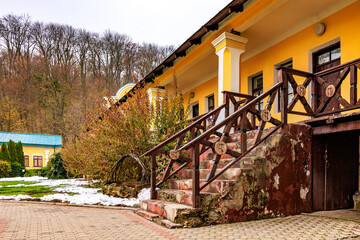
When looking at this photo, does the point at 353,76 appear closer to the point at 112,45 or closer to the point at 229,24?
the point at 229,24

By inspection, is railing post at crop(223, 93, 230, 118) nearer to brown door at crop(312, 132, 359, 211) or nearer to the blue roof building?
brown door at crop(312, 132, 359, 211)

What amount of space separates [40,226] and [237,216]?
10.3 ft

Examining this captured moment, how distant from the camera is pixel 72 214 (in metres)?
5.83

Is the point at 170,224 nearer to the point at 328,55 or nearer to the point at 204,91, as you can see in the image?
the point at 328,55

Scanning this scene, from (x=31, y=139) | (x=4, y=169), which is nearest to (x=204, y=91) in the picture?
(x=4, y=169)

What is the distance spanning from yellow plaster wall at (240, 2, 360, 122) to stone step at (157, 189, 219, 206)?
439cm

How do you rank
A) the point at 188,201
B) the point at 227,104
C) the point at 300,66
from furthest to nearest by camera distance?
the point at 300,66 → the point at 227,104 → the point at 188,201

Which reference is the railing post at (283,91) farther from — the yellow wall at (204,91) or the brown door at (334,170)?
the yellow wall at (204,91)

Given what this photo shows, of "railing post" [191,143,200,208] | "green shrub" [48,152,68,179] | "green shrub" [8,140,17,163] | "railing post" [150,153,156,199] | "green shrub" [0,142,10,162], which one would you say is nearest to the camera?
"railing post" [191,143,200,208]

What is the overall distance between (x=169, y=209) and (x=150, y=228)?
417 mm

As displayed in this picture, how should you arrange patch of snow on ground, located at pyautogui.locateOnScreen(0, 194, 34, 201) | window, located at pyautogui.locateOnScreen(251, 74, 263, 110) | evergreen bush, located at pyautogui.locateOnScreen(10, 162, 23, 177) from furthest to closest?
1. evergreen bush, located at pyautogui.locateOnScreen(10, 162, 23, 177)
2. window, located at pyautogui.locateOnScreen(251, 74, 263, 110)
3. patch of snow on ground, located at pyautogui.locateOnScreen(0, 194, 34, 201)

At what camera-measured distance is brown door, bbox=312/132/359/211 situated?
18.4 ft

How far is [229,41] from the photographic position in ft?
27.3

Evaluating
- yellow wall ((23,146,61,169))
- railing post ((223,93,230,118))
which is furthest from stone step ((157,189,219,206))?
yellow wall ((23,146,61,169))
